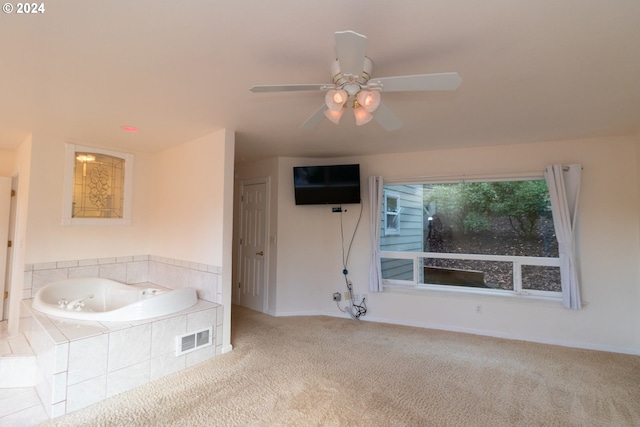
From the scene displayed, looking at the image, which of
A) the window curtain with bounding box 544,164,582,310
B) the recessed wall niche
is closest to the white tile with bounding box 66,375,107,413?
the recessed wall niche

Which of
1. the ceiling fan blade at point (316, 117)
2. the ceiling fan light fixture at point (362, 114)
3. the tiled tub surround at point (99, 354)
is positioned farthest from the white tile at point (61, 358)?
the ceiling fan light fixture at point (362, 114)

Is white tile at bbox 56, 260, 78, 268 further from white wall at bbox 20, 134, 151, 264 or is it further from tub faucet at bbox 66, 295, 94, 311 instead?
tub faucet at bbox 66, 295, 94, 311

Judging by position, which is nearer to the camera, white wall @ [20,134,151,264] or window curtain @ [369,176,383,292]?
white wall @ [20,134,151,264]

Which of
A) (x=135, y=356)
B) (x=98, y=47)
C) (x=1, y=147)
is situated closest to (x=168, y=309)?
(x=135, y=356)

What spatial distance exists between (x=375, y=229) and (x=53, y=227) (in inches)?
149

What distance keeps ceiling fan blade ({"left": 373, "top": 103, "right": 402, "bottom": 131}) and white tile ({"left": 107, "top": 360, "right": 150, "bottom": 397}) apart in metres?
2.65

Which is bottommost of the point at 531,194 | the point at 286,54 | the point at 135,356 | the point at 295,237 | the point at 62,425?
the point at 62,425

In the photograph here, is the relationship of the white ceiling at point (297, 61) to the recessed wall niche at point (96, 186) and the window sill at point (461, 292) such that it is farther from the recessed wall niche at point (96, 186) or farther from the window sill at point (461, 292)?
the window sill at point (461, 292)

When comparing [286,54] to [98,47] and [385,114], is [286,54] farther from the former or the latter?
[98,47]

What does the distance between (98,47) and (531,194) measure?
13.8 feet

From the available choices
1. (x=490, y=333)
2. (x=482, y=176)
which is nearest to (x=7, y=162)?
(x=482, y=176)

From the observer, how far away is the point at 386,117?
5.93ft

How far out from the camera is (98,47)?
4.99ft

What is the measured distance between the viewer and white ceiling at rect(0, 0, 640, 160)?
4.18ft
